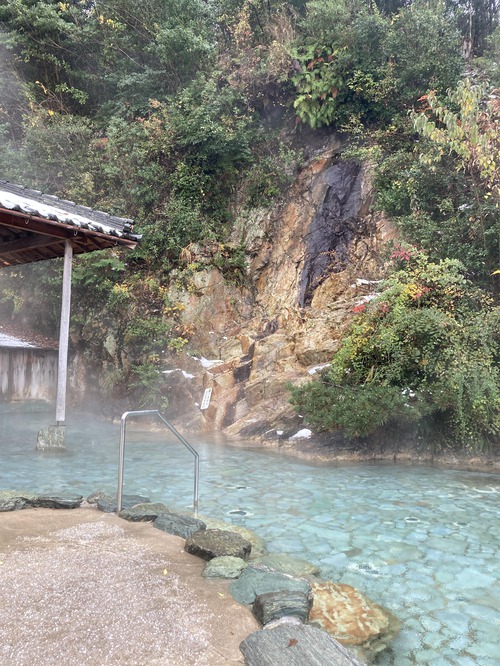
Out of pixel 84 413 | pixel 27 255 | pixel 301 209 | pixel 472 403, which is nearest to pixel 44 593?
pixel 472 403

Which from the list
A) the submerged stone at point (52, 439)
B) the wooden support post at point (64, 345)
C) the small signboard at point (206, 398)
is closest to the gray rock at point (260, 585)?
the wooden support post at point (64, 345)

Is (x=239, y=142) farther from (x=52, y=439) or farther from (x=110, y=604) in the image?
(x=110, y=604)

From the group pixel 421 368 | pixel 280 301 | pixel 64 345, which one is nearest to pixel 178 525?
pixel 64 345

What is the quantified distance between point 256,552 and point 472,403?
4873 millimetres

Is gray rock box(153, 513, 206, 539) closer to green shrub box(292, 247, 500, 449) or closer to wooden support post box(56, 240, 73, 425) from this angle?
green shrub box(292, 247, 500, 449)

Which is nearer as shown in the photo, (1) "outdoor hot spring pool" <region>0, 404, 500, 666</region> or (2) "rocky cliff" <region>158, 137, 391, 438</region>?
(1) "outdoor hot spring pool" <region>0, 404, 500, 666</region>

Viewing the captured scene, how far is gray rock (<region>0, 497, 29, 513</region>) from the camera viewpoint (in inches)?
188

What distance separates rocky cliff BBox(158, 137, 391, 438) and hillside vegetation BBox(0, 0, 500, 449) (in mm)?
456

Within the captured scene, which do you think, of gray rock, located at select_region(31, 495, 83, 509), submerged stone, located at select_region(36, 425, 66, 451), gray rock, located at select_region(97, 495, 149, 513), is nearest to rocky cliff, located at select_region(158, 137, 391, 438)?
submerged stone, located at select_region(36, 425, 66, 451)

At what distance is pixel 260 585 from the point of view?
3.28m

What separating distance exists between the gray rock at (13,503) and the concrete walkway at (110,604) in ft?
2.05

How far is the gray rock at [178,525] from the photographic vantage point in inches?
170

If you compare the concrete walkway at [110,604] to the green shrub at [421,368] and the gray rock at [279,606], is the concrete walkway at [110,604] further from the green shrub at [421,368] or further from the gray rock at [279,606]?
the green shrub at [421,368]

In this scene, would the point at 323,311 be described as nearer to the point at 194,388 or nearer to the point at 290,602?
the point at 194,388
